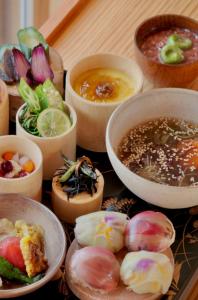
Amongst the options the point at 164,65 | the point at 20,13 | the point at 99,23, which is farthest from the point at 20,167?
the point at 20,13

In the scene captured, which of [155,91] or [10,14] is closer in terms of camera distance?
[155,91]

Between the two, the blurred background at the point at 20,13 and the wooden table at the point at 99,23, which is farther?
the blurred background at the point at 20,13

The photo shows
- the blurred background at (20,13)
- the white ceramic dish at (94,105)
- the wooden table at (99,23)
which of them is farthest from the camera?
the blurred background at (20,13)

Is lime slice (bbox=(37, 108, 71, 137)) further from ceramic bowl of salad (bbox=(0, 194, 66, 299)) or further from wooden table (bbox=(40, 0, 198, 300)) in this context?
wooden table (bbox=(40, 0, 198, 300))

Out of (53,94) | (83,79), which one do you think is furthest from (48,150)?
(83,79)

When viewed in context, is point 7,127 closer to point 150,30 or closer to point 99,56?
point 99,56

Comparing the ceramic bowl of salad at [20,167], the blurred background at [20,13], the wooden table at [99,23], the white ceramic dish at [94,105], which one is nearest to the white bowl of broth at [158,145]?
the white ceramic dish at [94,105]

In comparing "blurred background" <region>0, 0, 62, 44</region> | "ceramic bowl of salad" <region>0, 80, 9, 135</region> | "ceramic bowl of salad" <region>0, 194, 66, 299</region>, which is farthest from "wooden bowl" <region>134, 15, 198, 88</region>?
"blurred background" <region>0, 0, 62, 44</region>

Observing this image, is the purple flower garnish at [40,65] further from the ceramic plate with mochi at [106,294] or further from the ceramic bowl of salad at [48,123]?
the ceramic plate with mochi at [106,294]

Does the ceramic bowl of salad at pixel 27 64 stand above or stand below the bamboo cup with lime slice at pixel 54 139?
above
